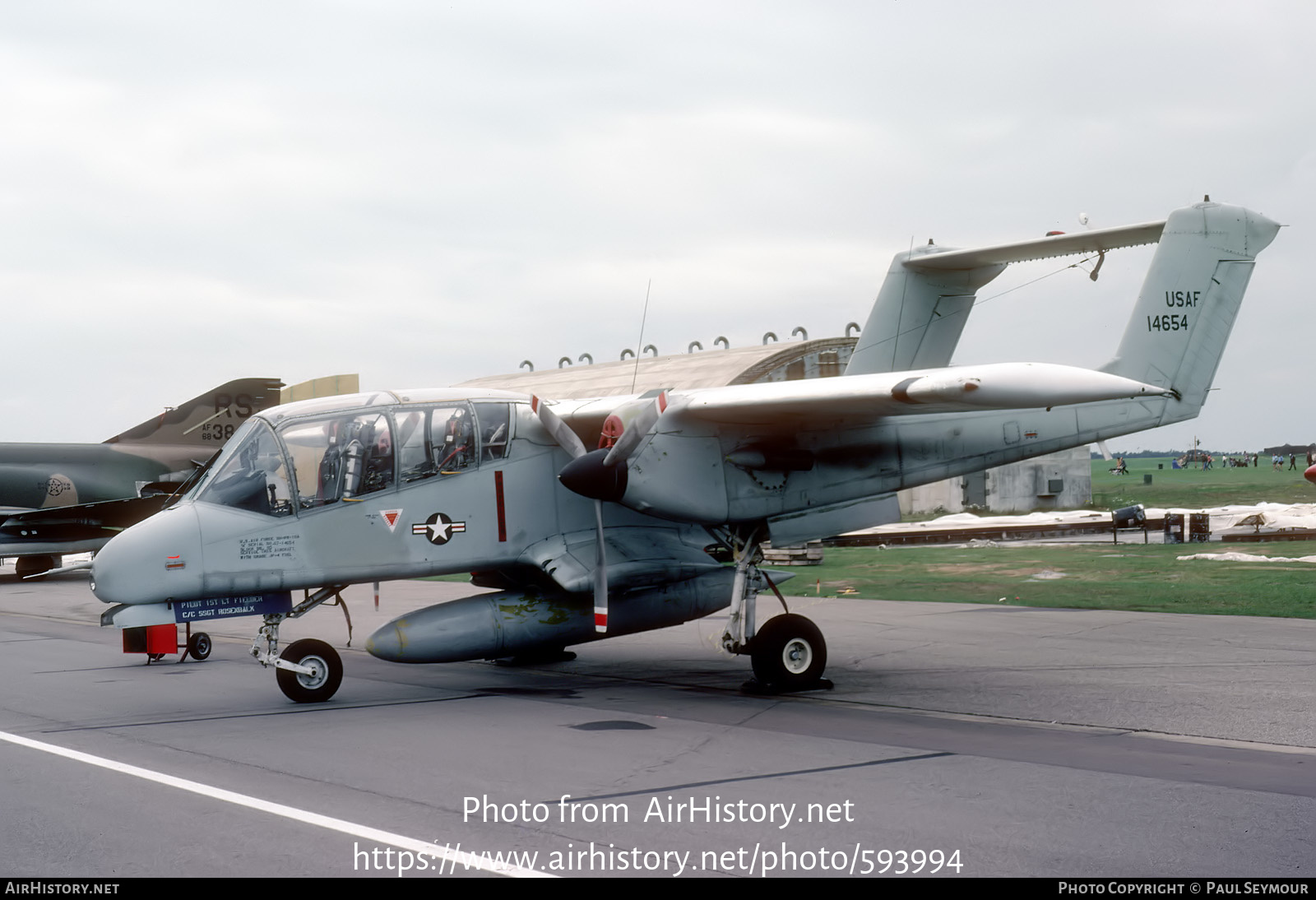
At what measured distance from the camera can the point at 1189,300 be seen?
13.8 meters

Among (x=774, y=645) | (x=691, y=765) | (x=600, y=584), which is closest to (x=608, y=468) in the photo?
(x=600, y=584)

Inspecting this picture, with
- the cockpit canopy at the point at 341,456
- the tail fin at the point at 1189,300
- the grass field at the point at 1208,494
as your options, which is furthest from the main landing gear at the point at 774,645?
the grass field at the point at 1208,494

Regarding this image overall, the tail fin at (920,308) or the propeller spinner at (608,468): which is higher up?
the tail fin at (920,308)

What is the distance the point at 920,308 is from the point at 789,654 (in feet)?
19.6

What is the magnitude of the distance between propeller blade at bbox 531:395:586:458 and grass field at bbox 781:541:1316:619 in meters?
10.5

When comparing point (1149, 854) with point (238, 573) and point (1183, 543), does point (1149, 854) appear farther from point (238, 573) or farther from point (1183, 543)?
point (1183, 543)

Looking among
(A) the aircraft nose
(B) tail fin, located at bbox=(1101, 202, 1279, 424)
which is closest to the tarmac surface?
(A) the aircraft nose

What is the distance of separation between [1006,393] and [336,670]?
7331 mm

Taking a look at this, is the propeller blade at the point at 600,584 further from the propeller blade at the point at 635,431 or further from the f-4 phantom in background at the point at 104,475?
the f-4 phantom in background at the point at 104,475

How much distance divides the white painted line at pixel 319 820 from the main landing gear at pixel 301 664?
253 centimetres

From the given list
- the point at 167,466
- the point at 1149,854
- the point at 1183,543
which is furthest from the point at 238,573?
the point at 1183,543

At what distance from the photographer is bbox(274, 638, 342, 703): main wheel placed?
11680 millimetres

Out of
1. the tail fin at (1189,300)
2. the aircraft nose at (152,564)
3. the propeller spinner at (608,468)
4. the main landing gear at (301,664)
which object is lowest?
the main landing gear at (301,664)

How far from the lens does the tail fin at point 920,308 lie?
15719 millimetres
